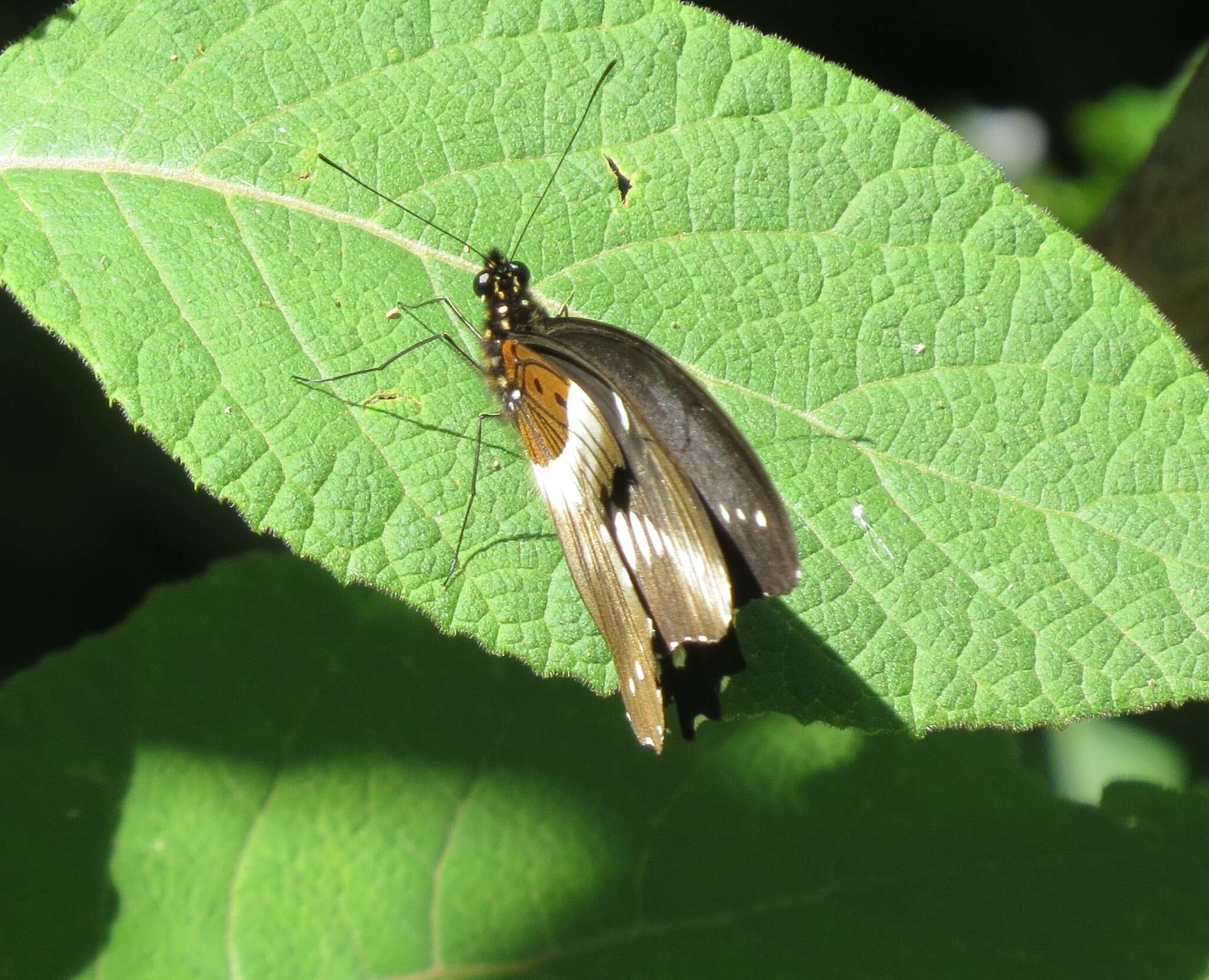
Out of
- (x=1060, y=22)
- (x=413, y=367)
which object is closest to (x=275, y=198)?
(x=413, y=367)

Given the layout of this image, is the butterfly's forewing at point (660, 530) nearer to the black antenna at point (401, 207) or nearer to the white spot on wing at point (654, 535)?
the white spot on wing at point (654, 535)

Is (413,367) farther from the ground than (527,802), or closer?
farther from the ground

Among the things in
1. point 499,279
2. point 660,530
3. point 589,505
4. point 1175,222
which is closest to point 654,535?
point 660,530

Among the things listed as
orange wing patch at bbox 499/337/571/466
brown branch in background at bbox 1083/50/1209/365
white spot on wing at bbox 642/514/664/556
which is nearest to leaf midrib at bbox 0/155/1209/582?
orange wing patch at bbox 499/337/571/466

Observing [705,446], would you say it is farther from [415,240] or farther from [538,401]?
[415,240]

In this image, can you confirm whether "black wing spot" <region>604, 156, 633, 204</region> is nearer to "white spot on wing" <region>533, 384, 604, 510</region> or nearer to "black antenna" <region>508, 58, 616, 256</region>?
"black antenna" <region>508, 58, 616, 256</region>

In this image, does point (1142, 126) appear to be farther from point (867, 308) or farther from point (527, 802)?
point (527, 802)

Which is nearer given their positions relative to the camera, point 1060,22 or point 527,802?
point 527,802
